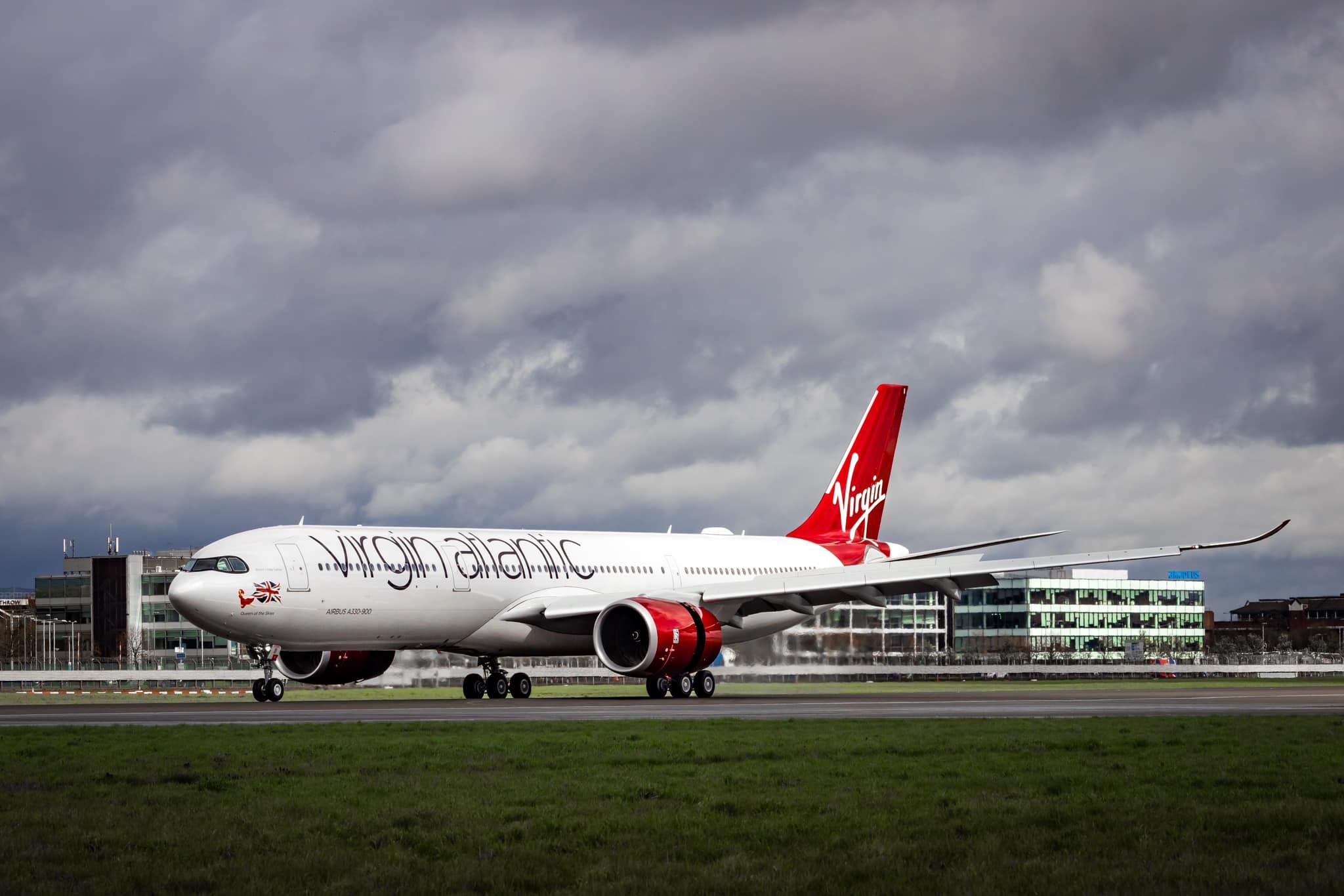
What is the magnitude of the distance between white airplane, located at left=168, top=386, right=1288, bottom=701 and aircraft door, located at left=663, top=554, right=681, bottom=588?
78 millimetres

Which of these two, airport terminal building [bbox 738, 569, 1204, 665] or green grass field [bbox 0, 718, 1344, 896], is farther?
airport terminal building [bbox 738, 569, 1204, 665]

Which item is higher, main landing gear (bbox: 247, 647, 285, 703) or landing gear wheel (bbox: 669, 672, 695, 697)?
main landing gear (bbox: 247, 647, 285, 703)

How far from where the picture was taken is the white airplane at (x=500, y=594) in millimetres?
34812

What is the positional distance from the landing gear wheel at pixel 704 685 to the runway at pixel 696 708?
35.5 inches

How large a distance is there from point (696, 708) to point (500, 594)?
10.1m

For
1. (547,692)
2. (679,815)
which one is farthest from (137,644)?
(679,815)

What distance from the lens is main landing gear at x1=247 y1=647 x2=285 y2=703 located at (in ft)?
116

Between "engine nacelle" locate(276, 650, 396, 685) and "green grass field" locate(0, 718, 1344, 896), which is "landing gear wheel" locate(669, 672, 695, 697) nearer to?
"engine nacelle" locate(276, 650, 396, 685)

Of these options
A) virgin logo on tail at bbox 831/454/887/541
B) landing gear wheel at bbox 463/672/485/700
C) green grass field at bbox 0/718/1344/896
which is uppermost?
virgin logo on tail at bbox 831/454/887/541

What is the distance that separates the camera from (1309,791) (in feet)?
42.8

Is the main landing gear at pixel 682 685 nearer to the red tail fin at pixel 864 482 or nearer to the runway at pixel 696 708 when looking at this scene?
the runway at pixel 696 708

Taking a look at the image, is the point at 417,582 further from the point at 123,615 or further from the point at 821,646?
the point at 123,615

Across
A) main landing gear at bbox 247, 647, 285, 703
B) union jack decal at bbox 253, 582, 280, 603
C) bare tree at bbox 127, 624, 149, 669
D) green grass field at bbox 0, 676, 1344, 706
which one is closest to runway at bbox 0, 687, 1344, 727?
main landing gear at bbox 247, 647, 285, 703

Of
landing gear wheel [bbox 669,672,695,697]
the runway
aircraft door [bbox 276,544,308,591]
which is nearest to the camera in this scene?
the runway
